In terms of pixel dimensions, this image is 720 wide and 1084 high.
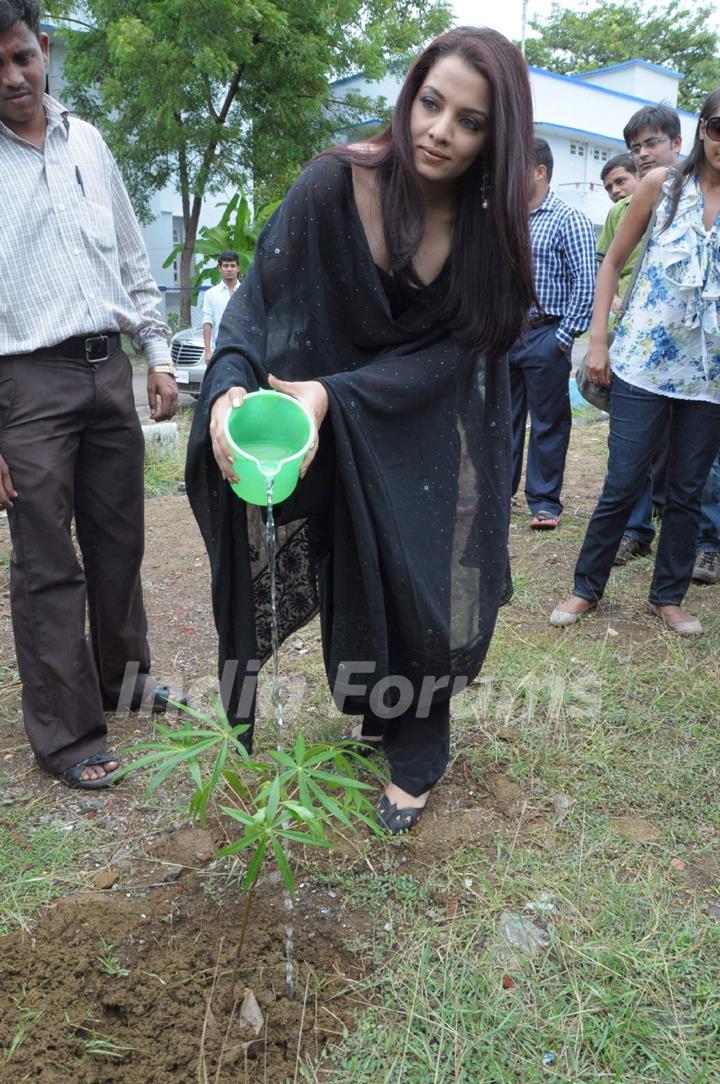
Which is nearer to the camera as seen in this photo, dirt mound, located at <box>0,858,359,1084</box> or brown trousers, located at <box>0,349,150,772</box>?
dirt mound, located at <box>0,858,359,1084</box>

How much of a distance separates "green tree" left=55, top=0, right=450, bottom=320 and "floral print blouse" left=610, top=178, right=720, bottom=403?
34.6 ft

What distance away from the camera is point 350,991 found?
5.97 ft

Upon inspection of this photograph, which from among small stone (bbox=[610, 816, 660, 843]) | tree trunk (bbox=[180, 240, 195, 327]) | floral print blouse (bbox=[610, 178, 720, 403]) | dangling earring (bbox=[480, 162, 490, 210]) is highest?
dangling earring (bbox=[480, 162, 490, 210])

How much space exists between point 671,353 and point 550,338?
1453mm

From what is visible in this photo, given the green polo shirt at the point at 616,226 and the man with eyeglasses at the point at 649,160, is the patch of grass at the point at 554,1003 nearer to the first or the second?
the man with eyeglasses at the point at 649,160

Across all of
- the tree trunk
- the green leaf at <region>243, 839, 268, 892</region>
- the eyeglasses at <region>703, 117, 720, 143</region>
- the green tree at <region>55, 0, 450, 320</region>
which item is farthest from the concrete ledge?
the tree trunk

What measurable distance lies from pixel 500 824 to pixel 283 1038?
0.81 metres

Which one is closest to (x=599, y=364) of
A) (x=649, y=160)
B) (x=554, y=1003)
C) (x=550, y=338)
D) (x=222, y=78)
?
(x=550, y=338)

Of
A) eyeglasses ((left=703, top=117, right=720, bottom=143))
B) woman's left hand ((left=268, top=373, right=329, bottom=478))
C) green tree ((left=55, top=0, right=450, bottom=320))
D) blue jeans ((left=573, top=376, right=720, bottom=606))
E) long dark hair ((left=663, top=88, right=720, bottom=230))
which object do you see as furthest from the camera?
green tree ((left=55, top=0, right=450, bottom=320))

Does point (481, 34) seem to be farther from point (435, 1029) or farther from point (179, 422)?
point (179, 422)

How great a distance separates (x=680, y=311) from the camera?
3.26m

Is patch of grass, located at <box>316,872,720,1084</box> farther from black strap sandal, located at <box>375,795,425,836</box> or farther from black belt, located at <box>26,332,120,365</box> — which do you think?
black belt, located at <box>26,332,120,365</box>

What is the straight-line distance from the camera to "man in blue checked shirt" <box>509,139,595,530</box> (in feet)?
15.0

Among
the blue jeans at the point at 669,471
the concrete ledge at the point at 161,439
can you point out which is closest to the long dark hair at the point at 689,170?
the blue jeans at the point at 669,471
